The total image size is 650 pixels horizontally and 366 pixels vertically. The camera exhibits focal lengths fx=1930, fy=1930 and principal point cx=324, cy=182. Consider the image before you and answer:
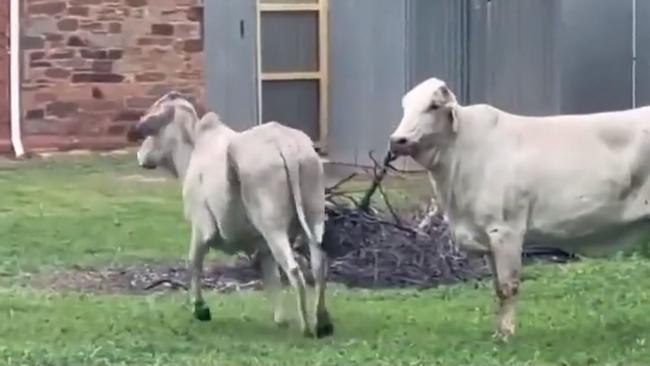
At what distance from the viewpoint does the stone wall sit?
22625 millimetres

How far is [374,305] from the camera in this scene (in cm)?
1193

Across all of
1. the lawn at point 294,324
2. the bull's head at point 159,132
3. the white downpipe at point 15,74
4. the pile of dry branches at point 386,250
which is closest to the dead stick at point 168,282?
the lawn at point 294,324

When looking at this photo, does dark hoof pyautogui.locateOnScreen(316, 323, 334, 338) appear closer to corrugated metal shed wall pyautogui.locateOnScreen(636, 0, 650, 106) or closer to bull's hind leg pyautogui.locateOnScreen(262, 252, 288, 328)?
bull's hind leg pyautogui.locateOnScreen(262, 252, 288, 328)

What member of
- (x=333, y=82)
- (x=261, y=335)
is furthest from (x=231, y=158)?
(x=333, y=82)

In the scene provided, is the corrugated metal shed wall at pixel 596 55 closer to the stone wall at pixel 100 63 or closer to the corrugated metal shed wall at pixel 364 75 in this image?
the corrugated metal shed wall at pixel 364 75

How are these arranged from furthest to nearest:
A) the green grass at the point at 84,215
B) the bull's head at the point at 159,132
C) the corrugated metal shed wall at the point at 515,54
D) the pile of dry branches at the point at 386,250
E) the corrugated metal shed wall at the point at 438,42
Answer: the corrugated metal shed wall at the point at 438,42 < the corrugated metal shed wall at the point at 515,54 < the green grass at the point at 84,215 < the pile of dry branches at the point at 386,250 < the bull's head at the point at 159,132

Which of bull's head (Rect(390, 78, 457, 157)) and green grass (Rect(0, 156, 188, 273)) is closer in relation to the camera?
bull's head (Rect(390, 78, 457, 157))

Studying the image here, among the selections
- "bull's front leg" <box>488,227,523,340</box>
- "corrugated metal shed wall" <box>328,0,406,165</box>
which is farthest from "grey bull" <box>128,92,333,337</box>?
"corrugated metal shed wall" <box>328,0,406,165</box>

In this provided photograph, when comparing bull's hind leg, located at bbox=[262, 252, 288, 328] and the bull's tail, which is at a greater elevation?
the bull's tail

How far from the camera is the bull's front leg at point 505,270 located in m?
10.2

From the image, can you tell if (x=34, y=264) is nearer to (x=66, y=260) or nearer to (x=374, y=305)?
(x=66, y=260)

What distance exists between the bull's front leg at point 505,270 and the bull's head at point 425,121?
58cm

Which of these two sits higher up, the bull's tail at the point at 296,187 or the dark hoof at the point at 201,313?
the bull's tail at the point at 296,187

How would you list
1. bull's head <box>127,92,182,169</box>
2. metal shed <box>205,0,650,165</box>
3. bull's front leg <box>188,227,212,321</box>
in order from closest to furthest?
bull's front leg <box>188,227,212,321</box> → bull's head <box>127,92,182,169</box> → metal shed <box>205,0,650,165</box>
